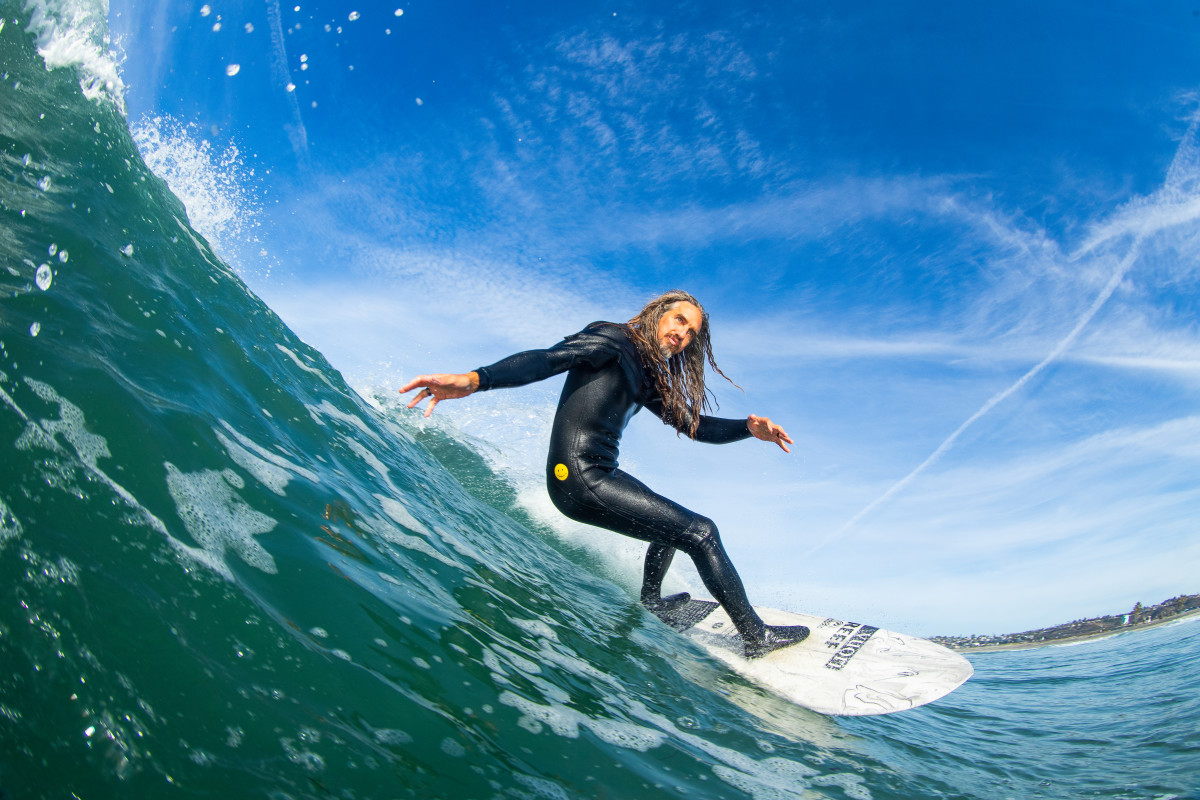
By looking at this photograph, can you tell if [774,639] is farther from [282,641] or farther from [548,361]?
[282,641]

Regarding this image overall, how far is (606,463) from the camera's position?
12.9ft

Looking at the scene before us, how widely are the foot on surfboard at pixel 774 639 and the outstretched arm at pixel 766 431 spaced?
54.6 inches

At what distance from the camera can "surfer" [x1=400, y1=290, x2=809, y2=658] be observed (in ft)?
12.3

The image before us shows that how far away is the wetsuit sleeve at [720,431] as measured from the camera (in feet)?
15.7

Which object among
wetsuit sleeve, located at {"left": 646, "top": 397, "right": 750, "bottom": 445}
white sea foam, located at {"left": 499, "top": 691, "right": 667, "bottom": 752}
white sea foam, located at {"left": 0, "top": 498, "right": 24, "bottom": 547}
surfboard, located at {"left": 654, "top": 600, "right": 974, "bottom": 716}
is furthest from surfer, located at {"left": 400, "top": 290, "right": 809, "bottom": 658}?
white sea foam, located at {"left": 0, "top": 498, "right": 24, "bottom": 547}

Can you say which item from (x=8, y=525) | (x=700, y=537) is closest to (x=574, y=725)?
(x=700, y=537)

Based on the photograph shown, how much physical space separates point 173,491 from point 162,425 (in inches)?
25.8

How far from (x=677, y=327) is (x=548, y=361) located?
3.69 ft

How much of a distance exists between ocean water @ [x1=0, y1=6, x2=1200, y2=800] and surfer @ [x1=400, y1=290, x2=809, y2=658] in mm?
686

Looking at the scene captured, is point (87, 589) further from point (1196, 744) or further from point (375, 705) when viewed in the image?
point (1196, 744)

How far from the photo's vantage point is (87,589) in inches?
70.3

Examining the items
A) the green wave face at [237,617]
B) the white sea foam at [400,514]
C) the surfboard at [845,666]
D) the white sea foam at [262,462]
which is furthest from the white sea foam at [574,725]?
the white sea foam at [400,514]

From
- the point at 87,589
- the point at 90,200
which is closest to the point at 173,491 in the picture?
the point at 87,589

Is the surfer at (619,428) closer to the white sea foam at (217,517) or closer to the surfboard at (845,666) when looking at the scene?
the surfboard at (845,666)
